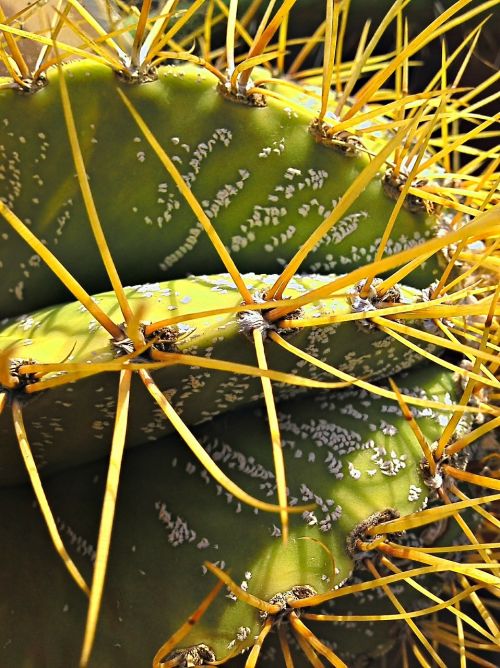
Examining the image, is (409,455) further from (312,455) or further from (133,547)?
(133,547)

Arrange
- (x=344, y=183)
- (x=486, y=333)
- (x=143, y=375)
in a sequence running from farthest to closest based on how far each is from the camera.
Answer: (x=344, y=183), (x=486, y=333), (x=143, y=375)

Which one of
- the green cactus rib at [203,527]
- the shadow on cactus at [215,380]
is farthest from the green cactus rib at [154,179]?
the green cactus rib at [203,527]

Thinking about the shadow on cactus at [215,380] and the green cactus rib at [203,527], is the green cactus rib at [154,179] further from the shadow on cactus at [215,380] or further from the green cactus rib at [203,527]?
the green cactus rib at [203,527]

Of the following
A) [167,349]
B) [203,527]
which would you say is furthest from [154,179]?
[203,527]

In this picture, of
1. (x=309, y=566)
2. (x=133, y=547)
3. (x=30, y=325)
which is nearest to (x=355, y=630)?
(x=309, y=566)

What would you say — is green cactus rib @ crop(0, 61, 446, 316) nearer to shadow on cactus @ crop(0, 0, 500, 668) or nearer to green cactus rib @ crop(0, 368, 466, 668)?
shadow on cactus @ crop(0, 0, 500, 668)

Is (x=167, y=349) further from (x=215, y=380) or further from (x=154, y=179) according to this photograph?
(x=154, y=179)
